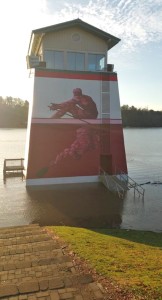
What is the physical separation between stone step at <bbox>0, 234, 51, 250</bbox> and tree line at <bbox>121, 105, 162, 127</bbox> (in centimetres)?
15550

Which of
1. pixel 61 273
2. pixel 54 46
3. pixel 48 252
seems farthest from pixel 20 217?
pixel 54 46

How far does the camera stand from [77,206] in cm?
2473

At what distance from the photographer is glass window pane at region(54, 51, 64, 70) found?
31.8 metres

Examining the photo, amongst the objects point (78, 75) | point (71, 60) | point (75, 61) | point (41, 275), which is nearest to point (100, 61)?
point (75, 61)

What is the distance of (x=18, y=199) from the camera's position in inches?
1039

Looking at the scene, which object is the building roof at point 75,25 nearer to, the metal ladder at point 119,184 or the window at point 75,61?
the window at point 75,61

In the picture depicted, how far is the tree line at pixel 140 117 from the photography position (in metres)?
169

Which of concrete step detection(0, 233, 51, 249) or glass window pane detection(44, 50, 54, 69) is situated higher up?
glass window pane detection(44, 50, 54, 69)

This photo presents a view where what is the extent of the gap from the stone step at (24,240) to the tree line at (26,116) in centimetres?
14581

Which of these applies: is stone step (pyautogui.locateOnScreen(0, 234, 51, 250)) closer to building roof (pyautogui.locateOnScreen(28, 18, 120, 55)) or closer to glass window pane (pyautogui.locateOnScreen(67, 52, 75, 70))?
glass window pane (pyautogui.locateOnScreen(67, 52, 75, 70))

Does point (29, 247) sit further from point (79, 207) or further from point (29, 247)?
point (79, 207)

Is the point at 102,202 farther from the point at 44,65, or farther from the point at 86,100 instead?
the point at 44,65

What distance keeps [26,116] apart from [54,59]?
12913cm

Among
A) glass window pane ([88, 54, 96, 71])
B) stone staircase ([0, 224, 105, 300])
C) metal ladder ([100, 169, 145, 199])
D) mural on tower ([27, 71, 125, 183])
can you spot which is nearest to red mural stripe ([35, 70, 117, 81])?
mural on tower ([27, 71, 125, 183])
